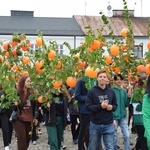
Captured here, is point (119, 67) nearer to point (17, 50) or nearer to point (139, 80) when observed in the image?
point (139, 80)

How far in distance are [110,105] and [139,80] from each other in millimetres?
724

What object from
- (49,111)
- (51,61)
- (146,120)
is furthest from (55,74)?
(146,120)

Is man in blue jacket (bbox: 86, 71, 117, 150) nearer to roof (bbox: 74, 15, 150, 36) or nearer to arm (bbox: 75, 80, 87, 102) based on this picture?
arm (bbox: 75, 80, 87, 102)

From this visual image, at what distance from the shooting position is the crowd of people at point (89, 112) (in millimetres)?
6621

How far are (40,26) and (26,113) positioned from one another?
35534 millimetres

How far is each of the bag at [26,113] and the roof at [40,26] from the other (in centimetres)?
3180

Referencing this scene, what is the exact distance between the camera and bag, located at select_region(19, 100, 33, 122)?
24.2 ft

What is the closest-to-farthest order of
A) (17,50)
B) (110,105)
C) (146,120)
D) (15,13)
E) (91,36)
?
(146,120), (110,105), (91,36), (17,50), (15,13)

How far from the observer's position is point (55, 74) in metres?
7.20

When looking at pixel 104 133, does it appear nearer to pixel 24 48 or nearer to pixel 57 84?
pixel 57 84

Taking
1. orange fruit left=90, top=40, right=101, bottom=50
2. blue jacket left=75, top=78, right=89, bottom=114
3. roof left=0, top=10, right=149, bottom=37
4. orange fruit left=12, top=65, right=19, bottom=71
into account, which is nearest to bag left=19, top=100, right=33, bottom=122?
blue jacket left=75, top=78, right=89, bottom=114

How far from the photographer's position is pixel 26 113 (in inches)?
292

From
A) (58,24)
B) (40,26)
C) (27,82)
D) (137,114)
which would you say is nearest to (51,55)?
(27,82)

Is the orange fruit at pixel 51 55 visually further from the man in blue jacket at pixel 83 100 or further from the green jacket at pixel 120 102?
the green jacket at pixel 120 102
